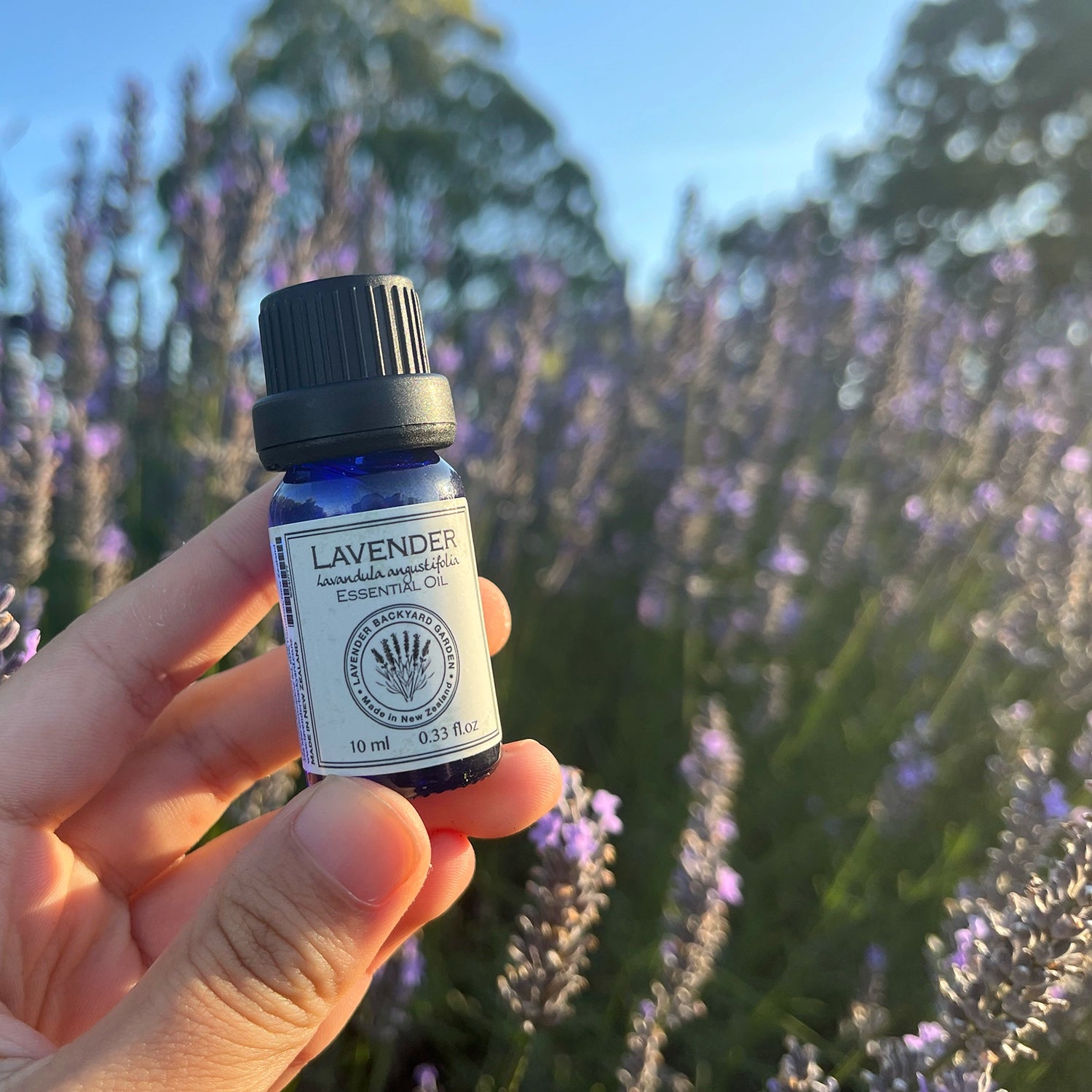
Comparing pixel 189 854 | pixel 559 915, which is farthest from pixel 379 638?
pixel 189 854

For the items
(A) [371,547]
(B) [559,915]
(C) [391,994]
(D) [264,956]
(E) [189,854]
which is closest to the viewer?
(D) [264,956]

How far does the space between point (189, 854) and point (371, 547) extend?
80cm

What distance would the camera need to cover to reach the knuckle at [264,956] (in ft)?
2.97

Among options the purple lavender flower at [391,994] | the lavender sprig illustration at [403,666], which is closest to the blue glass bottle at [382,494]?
the lavender sprig illustration at [403,666]

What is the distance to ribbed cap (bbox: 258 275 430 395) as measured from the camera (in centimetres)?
111

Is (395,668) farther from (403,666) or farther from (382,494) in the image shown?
(382,494)

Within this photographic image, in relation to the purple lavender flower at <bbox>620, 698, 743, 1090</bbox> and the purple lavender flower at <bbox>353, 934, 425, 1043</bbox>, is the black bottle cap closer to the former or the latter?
the purple lavender flower at <bbox>620, 698, 743, 1090</bbox>

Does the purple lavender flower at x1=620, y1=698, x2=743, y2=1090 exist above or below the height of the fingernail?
below

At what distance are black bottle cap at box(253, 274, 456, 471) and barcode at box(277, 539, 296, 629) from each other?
115 mm

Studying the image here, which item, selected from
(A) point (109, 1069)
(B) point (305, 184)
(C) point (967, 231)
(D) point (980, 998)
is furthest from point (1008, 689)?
(C) point (967, 231)

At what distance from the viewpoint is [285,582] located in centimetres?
109

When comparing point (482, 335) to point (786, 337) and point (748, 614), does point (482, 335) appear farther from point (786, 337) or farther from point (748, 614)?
point (748, 614)

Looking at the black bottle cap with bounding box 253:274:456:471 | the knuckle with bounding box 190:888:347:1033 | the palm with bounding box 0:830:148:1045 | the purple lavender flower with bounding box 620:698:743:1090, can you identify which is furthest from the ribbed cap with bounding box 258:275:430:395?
the purple lavender flower with bounding box 620:698:743:1090

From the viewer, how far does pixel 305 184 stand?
8.38 metres
